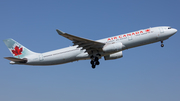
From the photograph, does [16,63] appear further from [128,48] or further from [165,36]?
[165,36]

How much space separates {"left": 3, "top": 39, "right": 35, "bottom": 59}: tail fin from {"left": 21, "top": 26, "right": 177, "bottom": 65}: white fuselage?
7.41ft

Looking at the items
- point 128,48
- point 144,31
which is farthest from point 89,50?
point 144,31

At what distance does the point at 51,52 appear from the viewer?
120 ft

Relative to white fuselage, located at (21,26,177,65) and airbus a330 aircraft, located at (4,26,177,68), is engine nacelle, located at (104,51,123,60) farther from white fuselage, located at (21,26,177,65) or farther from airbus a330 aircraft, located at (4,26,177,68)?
white fuselage, located at (21,26,177,65)

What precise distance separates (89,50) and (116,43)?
14.5 feet

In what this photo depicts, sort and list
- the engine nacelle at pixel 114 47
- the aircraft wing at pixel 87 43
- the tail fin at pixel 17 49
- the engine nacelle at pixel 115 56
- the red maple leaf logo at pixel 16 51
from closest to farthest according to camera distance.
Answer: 1. the aircraft wing at pixel 87 43
2. the engine nacelle at pixel 114 47
3. the engine nacelle at pixel 115 56
4. the tail fin at pixel 17 49
5. the red maple leaf logo at pixel 16 51

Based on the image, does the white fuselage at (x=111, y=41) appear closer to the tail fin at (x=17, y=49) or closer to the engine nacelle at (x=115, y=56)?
the tail fin at (x=17, y=49)

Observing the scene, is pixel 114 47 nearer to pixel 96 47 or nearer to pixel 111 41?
pixel 111 41

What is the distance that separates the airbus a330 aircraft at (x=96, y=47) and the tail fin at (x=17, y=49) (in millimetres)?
1243

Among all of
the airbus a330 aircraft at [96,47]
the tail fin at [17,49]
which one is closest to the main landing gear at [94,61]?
the airbus a330 aircraft at [96,47]

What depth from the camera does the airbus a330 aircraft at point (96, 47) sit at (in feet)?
112

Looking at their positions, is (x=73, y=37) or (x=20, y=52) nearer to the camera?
(x=73, y=37)

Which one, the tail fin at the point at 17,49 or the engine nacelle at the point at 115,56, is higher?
the tail fin at the point at 17,49

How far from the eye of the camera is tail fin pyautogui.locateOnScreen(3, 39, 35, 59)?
3888cm
